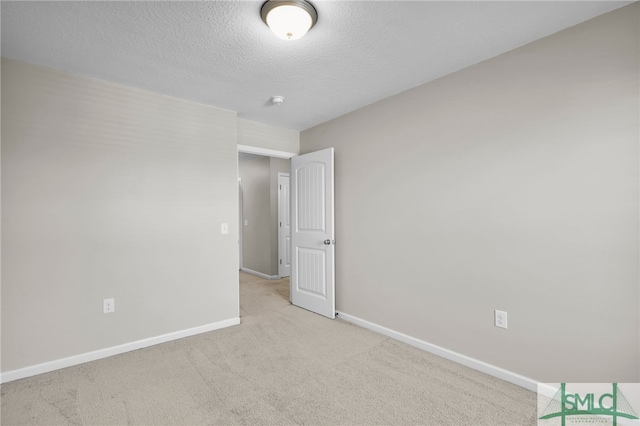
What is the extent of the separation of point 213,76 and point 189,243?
1642 mm

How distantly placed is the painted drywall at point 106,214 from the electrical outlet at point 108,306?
0.03 m

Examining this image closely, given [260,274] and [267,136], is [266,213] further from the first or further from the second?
[267,136]

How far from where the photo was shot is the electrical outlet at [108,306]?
264 centimetres

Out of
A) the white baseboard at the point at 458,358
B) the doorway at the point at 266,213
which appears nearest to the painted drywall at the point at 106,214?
Result: the white baseboard at the point at 458,358

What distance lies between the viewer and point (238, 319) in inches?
135

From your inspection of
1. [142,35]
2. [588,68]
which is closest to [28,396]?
[142,35]

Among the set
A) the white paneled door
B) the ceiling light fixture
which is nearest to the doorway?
the white paneled door

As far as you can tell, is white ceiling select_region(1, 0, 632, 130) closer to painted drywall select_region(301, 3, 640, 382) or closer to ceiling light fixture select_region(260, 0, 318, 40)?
ceiling light fixture select_region(260, 0, 318, 40)

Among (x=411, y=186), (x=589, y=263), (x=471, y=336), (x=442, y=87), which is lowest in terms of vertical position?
(x=471, y=336)

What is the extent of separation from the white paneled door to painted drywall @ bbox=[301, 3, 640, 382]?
621mm

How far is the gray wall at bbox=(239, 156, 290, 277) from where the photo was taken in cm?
568

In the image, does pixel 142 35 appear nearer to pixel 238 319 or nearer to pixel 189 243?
pixel 189 243

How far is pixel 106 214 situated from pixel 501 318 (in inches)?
132

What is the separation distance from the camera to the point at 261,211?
19.4 feet
